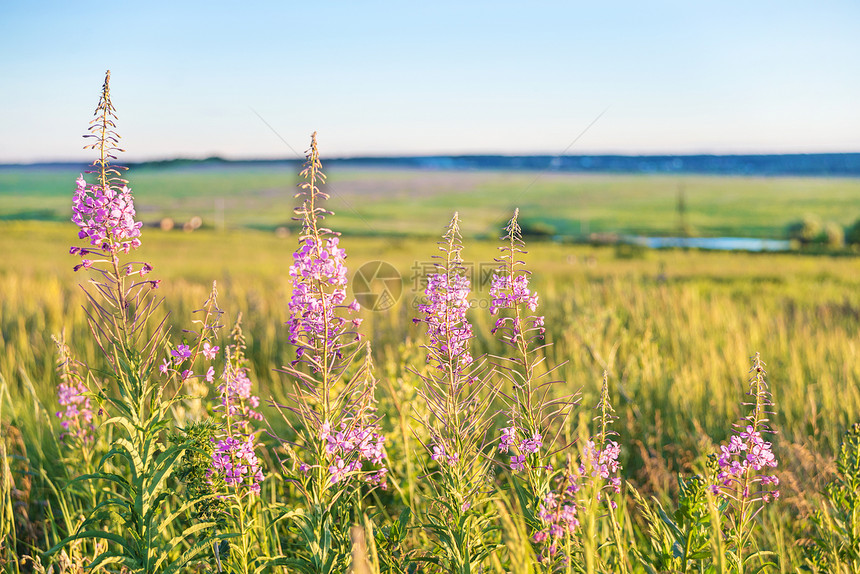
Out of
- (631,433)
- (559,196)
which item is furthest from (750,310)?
A: (559,196)

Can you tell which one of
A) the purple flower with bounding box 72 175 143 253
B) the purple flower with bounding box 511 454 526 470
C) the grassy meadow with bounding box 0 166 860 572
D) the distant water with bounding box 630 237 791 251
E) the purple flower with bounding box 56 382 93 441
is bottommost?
the distant water with bounding box 630 237 791 251

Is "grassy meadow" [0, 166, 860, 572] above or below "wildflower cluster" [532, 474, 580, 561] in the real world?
below

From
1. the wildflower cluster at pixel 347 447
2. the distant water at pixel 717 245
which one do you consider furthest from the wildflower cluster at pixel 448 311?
the distant water at pixel 717 245

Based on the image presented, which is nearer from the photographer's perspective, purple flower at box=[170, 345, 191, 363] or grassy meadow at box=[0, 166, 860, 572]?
purple flower at box=[170, 345, 191, 363]

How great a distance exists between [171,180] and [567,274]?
125448 mm

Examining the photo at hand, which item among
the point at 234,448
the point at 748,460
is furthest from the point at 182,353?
the point at 748,460

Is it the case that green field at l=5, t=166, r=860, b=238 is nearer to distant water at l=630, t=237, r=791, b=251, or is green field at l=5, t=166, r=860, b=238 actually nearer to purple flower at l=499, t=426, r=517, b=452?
distant water at l=630, t=237, r=791, b=251

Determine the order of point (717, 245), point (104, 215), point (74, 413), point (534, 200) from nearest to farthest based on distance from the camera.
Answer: point (104, 215)
point (74, 413)
point (717, 245)
point (534, 200)

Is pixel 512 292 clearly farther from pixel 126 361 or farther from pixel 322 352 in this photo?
pixel 126 361

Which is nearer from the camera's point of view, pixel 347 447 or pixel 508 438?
pixel 347 447

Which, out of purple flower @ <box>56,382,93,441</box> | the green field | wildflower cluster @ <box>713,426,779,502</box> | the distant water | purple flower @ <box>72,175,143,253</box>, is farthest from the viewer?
the green field

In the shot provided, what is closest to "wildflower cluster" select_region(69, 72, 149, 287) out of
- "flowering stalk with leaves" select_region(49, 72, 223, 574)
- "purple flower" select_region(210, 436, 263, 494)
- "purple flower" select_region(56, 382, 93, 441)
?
"flowering stalk with leaves" select_region(49, 72, 223, 574)

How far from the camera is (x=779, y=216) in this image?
95375mm

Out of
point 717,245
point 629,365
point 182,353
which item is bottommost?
point 717,245
